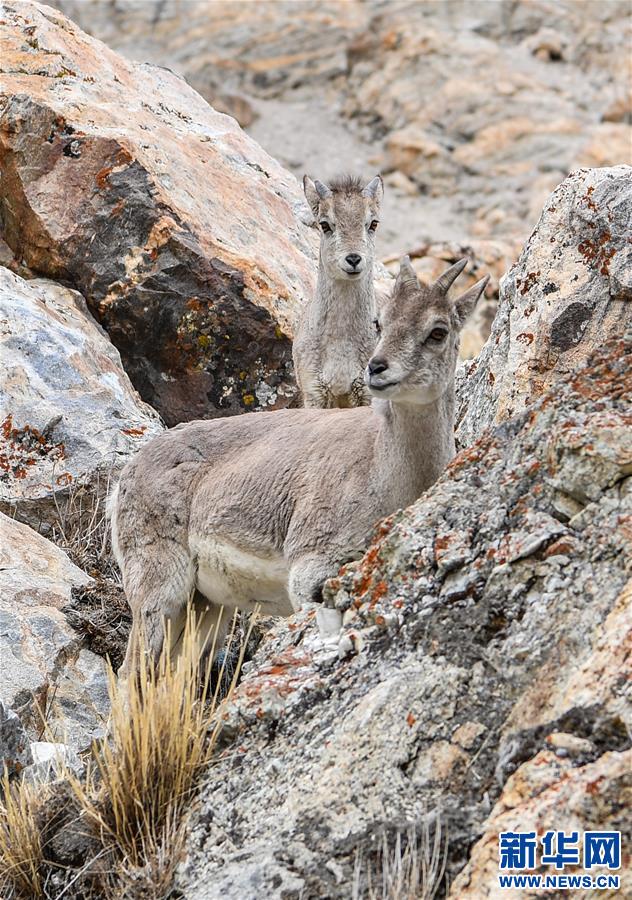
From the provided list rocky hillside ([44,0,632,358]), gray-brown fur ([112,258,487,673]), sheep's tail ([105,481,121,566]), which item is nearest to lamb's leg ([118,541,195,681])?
gray-brown fur ([112,258,487,673])

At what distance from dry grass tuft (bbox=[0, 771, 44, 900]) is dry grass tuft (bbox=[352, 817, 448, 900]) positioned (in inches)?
55.0

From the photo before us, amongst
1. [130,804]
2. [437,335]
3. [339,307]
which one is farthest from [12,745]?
[339,307]

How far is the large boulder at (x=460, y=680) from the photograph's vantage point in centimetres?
437

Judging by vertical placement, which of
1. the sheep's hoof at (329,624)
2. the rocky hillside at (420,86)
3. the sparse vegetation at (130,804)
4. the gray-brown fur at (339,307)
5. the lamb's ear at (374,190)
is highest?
the rocky hillside at (420,86)

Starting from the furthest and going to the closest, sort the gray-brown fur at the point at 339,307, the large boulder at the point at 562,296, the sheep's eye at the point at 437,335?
the gray-brown fur at the point at 339,307, the large boulder at the point at 562,296, the sheep's eye at the point at 437,335

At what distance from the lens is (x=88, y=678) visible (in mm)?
7809

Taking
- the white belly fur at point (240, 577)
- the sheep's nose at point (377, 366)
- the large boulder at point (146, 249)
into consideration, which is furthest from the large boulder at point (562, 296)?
the large boulder at point (146, 249)

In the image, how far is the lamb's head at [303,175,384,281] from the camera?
1055 cm

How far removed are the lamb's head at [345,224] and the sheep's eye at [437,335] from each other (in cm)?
373

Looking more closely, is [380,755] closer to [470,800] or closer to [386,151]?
[470,800]

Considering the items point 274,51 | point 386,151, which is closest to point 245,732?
point 386,151

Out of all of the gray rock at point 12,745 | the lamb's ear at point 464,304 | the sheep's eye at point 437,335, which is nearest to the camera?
the gray rock at point 12,745

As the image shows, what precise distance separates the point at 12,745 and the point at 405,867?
2.41 m

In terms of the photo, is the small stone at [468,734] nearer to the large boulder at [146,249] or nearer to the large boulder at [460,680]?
the large boulder at [460,680]
